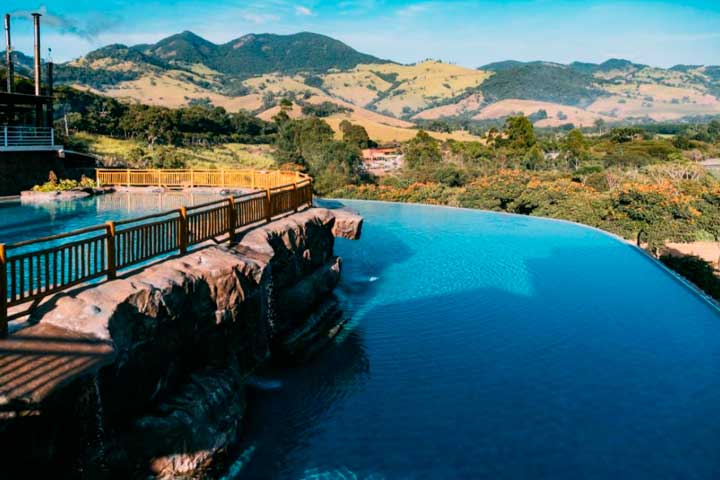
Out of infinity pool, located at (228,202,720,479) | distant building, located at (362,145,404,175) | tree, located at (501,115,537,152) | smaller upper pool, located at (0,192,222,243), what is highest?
tree, located at (501,115,537,152)

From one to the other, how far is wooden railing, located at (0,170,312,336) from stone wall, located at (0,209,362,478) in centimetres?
27

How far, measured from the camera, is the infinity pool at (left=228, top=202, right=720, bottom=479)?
6.84 metres

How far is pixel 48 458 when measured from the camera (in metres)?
4.73

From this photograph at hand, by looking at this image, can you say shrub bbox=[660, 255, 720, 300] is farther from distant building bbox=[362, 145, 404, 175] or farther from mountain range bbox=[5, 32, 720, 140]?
mountain range bbox=[5, 32, 720, 140]

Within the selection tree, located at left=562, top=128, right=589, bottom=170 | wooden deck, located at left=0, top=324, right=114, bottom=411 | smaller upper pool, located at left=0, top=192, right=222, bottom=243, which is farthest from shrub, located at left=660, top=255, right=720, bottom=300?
tree, located at left=562, top=128, right=589, bottom=170

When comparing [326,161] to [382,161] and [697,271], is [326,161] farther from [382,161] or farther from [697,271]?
[697,271]

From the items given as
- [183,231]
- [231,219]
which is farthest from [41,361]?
[231,219]

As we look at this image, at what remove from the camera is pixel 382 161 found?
4809cm

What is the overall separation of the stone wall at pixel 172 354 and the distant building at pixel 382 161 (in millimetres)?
33639

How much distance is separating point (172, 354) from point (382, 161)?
4216 cm

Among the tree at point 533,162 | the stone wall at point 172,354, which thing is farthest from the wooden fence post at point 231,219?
the tree at point 533,162

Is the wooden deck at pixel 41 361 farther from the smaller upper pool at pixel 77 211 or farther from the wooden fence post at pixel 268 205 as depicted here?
the smaller upper pool at pixel 77 211

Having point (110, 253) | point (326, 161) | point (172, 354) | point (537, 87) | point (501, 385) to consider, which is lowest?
point (501, 385)

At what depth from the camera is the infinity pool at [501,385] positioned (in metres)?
6.84
